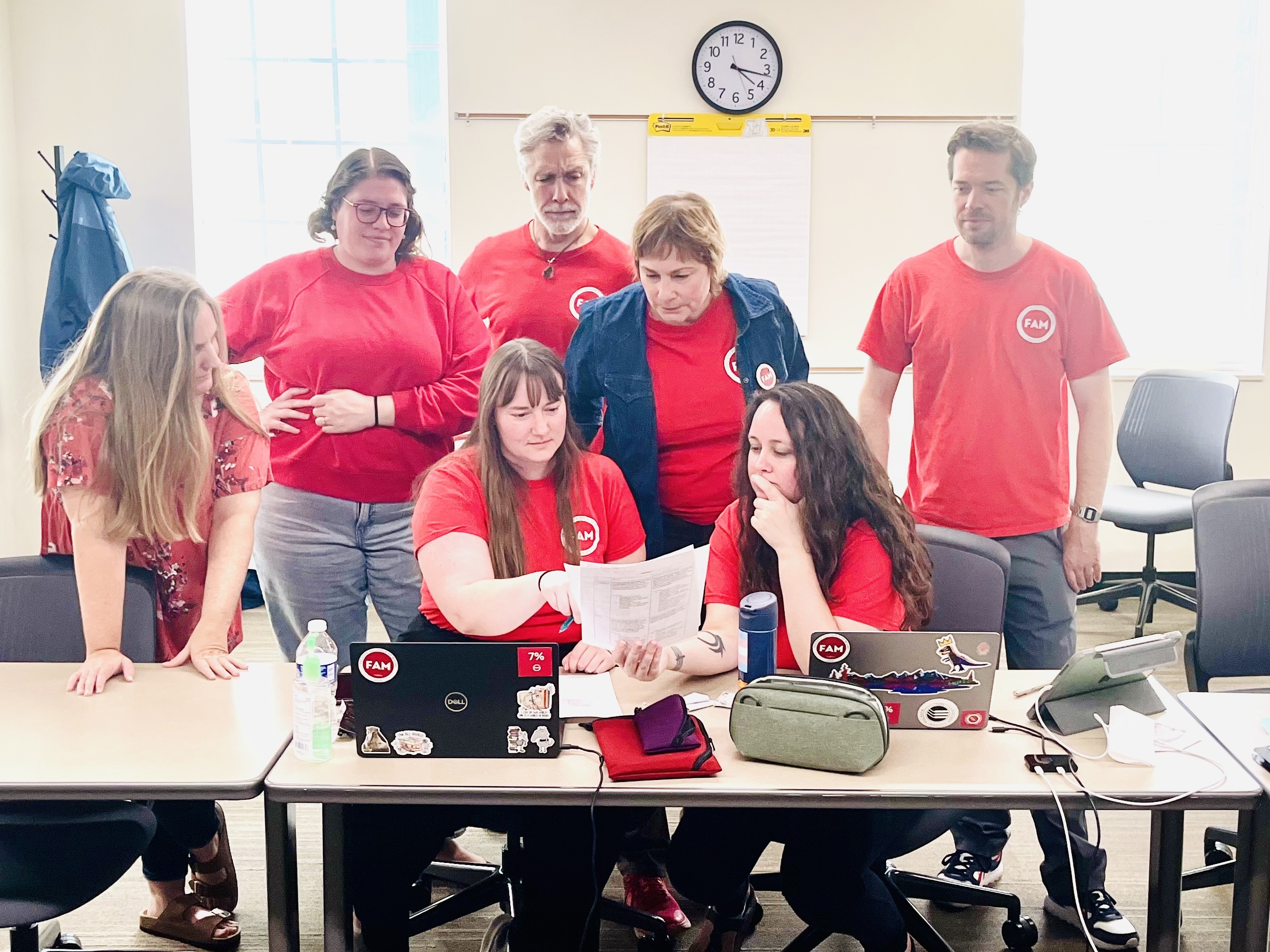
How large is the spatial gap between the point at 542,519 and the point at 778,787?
2.64 ft

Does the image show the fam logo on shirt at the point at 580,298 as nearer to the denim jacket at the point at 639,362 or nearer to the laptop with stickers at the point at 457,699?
the denim jacket at the point at 639,362

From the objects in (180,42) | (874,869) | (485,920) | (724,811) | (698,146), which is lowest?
(485,920)

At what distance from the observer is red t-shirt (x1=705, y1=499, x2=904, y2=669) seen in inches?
78.7

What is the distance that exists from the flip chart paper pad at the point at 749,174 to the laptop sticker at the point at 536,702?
3.39 meters

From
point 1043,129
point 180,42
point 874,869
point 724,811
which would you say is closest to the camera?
point 724,811

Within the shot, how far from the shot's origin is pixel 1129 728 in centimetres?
174

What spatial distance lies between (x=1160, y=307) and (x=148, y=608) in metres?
4.67

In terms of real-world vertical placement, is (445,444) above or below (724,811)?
above

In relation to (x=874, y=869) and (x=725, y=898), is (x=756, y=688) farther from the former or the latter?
(x=874, y=869)

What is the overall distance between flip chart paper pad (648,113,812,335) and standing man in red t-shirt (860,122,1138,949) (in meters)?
2.36

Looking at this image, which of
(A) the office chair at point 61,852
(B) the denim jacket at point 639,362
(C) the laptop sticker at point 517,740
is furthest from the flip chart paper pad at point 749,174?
(A) the office chair at point 61,852

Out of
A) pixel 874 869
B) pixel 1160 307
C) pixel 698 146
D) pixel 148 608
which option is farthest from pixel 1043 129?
pixel 148 608

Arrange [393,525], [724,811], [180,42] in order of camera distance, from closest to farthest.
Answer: [724,811] → [393,525] → [180,42]

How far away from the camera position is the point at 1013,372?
97.5 inches
